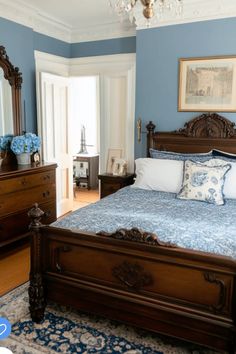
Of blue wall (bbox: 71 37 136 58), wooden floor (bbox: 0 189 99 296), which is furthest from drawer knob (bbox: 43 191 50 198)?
blue wall (bbox: 71 37 136 58)

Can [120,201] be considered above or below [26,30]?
below

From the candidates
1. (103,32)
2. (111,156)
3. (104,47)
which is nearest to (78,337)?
(111,156)

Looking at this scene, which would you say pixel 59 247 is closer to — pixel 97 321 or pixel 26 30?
pixel 97 321

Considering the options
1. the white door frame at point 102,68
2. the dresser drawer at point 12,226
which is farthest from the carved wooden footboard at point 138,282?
the white door frame at point 102,68

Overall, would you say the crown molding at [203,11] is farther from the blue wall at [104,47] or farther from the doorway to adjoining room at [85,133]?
the doorway to adjoining room at [85,133]

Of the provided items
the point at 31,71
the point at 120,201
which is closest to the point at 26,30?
the point at 31,71

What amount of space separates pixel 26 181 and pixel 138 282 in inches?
78.3

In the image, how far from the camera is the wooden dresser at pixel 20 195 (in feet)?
10.7

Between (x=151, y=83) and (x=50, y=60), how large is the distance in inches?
59.8

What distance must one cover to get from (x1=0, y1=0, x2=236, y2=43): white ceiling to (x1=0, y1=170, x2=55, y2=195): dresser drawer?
186 centimetres

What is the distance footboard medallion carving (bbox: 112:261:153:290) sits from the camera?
1991 millimetres

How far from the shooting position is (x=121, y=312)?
2.08m

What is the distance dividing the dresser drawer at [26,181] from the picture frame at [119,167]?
84 centimetres

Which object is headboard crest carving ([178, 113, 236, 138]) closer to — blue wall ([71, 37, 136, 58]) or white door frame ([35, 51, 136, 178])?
white door frame ([35, 51, 136, 178])
